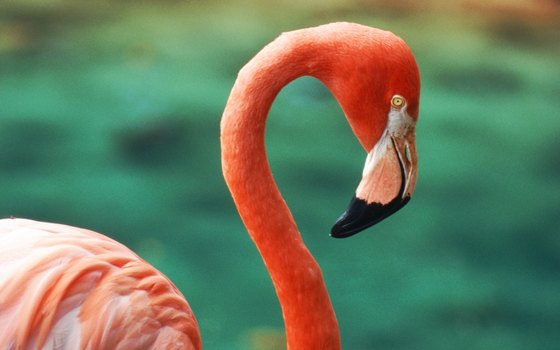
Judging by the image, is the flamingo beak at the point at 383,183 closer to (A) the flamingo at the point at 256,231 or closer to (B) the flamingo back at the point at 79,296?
(A) the flamingo at the point at 256,231

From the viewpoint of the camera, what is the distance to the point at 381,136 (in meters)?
2.08

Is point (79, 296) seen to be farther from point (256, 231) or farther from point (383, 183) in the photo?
point (383, 183)

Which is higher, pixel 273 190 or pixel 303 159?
pixel 273 190

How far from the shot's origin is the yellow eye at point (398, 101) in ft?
6.64

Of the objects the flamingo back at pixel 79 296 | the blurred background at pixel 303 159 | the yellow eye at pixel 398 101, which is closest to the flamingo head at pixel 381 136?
the yellow eye at pixel 398 101

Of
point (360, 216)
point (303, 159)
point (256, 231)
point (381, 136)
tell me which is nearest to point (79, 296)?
point (256, 231)

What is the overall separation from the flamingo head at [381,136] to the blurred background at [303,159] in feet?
4.52

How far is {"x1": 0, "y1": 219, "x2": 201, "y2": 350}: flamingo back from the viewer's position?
1.92 m

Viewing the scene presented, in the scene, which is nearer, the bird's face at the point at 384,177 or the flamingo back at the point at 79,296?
the flamingo back at the point at 79,296

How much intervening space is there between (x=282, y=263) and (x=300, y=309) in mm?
121

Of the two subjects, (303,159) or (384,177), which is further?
(303,159)

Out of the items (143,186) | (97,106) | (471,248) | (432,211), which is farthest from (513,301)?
(97,106)

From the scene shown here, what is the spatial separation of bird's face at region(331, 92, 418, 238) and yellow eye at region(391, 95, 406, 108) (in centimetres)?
4

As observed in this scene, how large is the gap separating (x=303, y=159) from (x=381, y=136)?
2.15 meters
